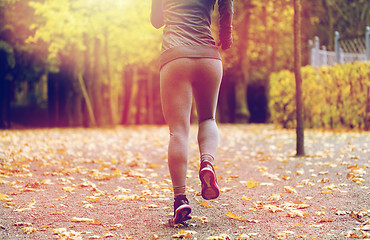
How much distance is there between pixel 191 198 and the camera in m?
5.25

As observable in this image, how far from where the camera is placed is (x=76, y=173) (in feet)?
23.9

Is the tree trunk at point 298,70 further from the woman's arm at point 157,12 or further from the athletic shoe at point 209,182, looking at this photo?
the athletic shoe at point 209,182

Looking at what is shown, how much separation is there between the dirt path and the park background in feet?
14.1

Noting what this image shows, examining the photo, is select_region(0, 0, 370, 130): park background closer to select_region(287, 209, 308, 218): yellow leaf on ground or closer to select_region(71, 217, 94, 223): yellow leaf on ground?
select_region(287, 209, 308, 218): yellow leaf on ground

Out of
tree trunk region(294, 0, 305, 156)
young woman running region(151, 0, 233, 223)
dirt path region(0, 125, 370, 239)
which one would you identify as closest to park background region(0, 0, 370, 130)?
tree trunk region(294, 0, 305, 156)

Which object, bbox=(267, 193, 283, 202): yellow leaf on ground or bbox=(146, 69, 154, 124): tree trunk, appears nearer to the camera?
bbox=(267, 193, 283, 202): yellow leaf on ground

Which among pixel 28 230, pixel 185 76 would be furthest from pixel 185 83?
pixel 28 230

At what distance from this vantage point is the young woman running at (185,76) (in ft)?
12.6

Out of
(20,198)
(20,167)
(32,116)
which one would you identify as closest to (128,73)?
(32,116)

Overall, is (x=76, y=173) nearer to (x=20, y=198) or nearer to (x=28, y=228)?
(x=20, y=198)

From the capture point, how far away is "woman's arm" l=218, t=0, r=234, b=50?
4027 millimetres

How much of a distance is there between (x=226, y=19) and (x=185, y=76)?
602 millimetres

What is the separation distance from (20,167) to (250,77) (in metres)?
20.1

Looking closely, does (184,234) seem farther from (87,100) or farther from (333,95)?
(87,100)
